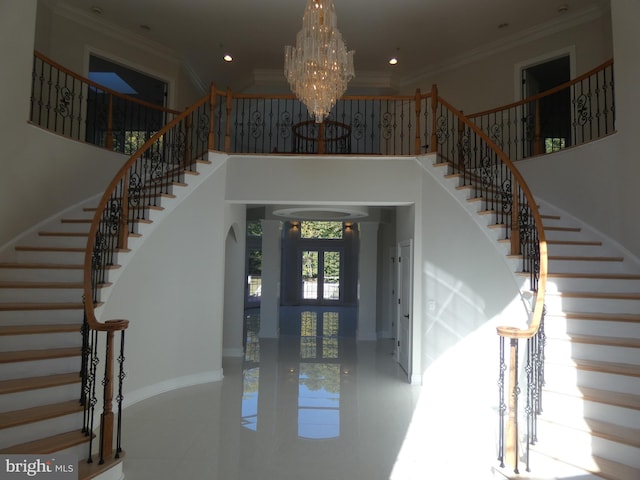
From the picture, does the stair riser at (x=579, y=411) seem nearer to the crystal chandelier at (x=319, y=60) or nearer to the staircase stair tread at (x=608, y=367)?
the staircase stair tread at (x=608, y=367)

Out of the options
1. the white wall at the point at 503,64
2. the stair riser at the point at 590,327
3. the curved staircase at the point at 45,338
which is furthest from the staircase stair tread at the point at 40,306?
the white wall at the point at 503,64

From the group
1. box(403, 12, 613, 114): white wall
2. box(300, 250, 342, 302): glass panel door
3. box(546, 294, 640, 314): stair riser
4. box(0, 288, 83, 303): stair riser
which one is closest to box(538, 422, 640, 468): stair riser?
box(546, 294, 640, 314): stair riser

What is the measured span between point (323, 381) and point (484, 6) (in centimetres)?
672

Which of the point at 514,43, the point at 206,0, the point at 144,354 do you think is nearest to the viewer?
the point at 144,354

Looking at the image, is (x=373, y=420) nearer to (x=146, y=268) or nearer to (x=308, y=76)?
(x=146, y=268)

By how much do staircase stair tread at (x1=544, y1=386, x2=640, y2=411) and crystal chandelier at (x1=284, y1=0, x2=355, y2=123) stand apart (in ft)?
11.7

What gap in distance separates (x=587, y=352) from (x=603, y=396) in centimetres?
50

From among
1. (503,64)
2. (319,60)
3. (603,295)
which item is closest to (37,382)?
(319,60)

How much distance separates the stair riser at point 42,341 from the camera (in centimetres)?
374

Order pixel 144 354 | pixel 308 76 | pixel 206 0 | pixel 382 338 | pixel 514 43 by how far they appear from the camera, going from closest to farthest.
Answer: pixel 308 76, pixel 144 354, pixel 206 0, pixel 514 43, pixel 382 338

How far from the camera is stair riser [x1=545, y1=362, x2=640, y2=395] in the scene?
11.4 feet

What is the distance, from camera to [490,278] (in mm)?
5461

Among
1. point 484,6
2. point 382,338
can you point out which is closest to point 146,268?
point 382,338

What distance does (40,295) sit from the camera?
432 cm
